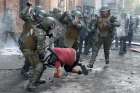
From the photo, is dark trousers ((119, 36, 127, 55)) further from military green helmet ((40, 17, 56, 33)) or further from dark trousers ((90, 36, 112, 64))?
military green helmet ((40, 17, 56, 33))

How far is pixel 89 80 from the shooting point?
9750 millimetres

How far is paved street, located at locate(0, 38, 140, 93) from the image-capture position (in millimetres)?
8665

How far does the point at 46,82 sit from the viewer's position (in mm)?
9258

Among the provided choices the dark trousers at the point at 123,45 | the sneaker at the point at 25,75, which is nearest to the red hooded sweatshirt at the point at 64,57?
the sneaker at the point at 25,75

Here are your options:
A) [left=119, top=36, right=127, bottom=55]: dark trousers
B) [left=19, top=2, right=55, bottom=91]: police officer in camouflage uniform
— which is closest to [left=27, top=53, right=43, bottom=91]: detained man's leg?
[left=19, top=2, right=55, bottom=91]: police officer in camouflage uniform

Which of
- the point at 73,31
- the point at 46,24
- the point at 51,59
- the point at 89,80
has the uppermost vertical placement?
the point at 46,24

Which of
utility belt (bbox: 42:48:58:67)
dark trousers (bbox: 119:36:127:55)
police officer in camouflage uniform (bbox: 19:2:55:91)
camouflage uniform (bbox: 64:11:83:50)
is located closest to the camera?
police officer in camouflage uniform (bbox: 19:2:55:91)

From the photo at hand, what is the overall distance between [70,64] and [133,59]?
5761 mm

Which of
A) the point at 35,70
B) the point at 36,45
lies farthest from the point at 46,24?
the point at 35,70

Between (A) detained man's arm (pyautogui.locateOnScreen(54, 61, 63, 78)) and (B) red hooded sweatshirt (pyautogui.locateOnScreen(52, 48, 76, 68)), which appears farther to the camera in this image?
(B) red hooded sweatshirt (pyautogui.locateOnScreen(52, 48, 76, 68))

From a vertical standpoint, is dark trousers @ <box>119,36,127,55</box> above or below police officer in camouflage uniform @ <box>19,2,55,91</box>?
below

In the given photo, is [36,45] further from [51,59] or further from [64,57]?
[64,57]

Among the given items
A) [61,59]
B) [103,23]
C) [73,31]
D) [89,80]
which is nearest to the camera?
[61,59]

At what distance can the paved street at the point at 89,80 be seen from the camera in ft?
28.4
